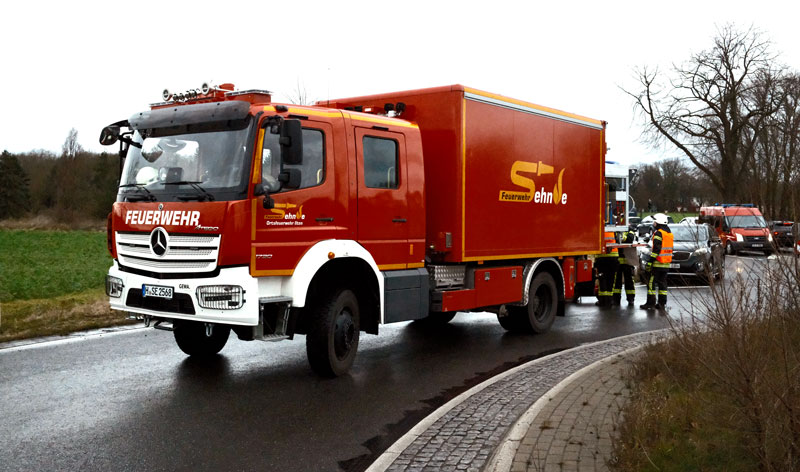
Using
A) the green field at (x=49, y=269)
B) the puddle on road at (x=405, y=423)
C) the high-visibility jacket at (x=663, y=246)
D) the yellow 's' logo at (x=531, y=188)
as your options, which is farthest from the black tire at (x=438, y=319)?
the green field at (x=49, y=269)

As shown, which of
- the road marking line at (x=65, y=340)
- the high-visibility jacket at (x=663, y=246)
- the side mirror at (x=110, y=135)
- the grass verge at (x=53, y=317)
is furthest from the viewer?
the high-visibility jacket at (x=663, y=246)

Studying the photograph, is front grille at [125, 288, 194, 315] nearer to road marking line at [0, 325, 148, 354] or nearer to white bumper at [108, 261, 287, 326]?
white bumper at [108, 261, 287, 326]

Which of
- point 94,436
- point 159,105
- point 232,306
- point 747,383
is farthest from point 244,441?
point 159,105

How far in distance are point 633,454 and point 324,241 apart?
401 centimetres

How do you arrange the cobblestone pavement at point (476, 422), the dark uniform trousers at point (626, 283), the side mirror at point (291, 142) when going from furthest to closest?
the dark uniform trousers at point (626, 283) < the side mirror at point (291, 142) < the cobblestone pavement at point (476, 422)

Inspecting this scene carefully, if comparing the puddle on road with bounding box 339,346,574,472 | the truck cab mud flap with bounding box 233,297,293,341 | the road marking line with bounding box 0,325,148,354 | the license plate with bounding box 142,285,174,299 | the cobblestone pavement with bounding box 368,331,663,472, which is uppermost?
the license plate with bounding box 142,285,174,299

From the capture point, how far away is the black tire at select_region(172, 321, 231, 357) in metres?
8.76

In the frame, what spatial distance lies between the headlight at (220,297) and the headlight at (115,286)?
3.77ft

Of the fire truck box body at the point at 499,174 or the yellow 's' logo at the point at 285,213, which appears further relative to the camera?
the fire truck box body at the point at 499,174

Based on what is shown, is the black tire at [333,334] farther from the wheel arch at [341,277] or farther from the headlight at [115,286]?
the headlight at [115,286]

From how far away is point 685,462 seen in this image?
4.36 metres

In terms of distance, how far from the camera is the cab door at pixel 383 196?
26.8ft

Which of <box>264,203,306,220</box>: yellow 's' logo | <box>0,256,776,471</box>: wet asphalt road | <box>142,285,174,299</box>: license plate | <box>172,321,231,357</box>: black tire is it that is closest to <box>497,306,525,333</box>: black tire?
<box>0,256,776,471</box>: wet asphalt road

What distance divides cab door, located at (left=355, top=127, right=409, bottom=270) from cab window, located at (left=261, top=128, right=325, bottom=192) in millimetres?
565
